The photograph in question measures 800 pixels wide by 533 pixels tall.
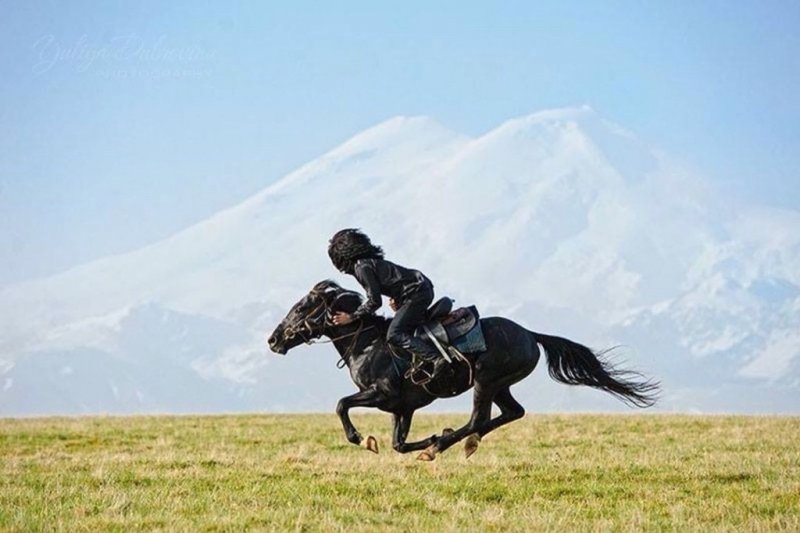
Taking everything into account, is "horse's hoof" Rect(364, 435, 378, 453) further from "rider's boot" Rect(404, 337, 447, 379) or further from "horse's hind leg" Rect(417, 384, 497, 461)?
"rider's boot" Rect(404, 337, 447, 379)

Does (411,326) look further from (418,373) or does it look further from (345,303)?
(345,303)

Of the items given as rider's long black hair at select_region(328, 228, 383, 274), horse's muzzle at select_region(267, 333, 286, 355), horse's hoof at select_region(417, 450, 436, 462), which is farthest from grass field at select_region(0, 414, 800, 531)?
rider's long black hair at select_region(328, 228, 383, 274)

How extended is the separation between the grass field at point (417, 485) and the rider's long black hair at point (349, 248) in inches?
97.2

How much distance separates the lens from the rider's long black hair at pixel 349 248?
1359 cm

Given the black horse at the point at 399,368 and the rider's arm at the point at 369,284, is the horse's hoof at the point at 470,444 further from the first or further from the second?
the rider's arm at the point at 369,284

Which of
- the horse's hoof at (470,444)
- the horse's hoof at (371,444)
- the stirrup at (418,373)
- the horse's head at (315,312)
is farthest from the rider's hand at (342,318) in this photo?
the horse's hoof at (470,444)

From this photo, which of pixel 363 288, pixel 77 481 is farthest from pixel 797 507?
pixel 77 481

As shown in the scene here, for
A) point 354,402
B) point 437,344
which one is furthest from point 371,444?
point 437,344

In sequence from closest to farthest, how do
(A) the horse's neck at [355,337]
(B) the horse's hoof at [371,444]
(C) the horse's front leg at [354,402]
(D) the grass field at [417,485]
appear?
(D) the grass field at [417,485], (B) the horse's hoof at [371,444], (C) the horse's front leg at [354,402], (A) the horse's neck at [355,337]

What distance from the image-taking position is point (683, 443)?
63.6ft

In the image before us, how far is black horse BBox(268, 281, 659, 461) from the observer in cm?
1383

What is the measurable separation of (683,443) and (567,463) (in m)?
4.97

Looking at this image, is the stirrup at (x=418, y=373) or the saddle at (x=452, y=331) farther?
the stirrup at (x=418, y=373)

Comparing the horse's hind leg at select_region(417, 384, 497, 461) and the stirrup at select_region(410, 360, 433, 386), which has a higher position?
the stirrup at select_region(410, 360, 433, 386)
